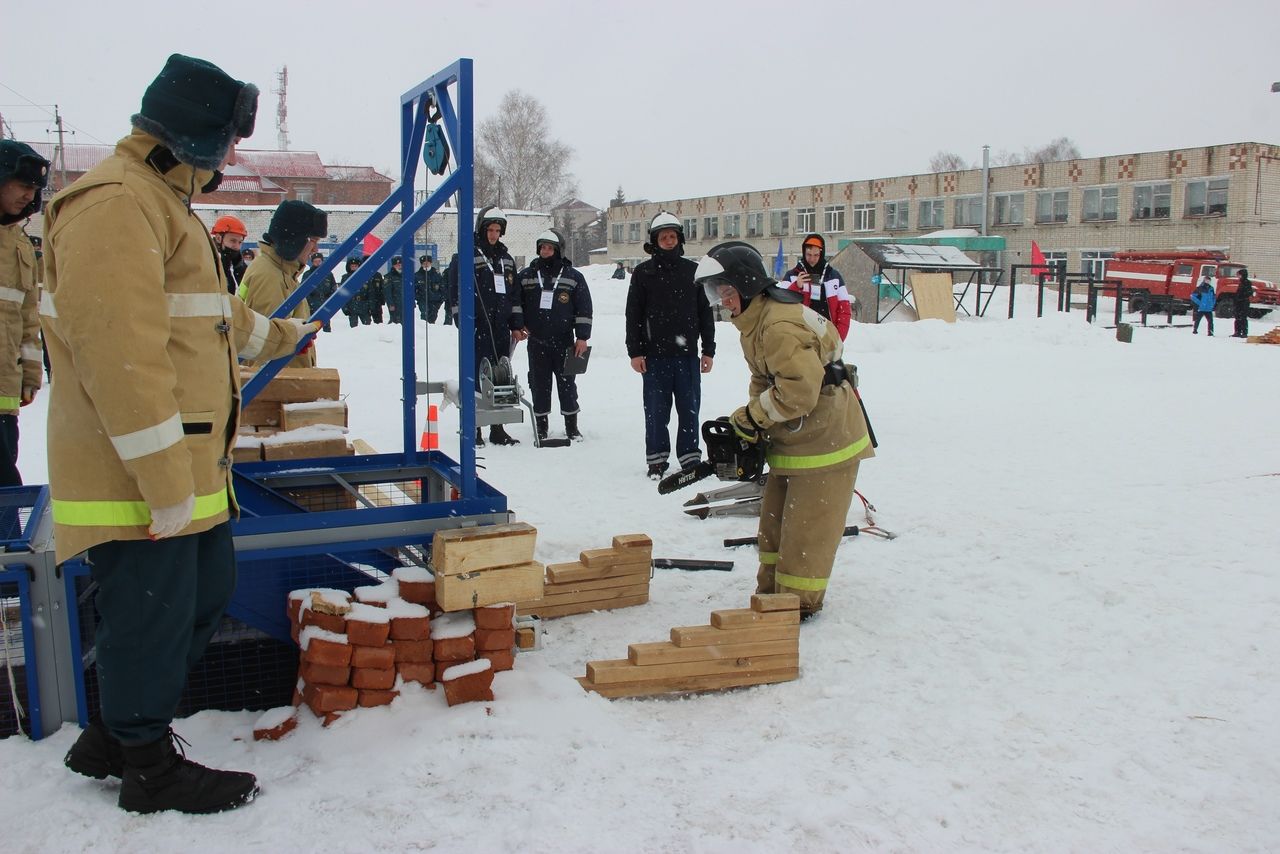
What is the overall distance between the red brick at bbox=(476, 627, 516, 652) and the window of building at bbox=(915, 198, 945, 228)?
48.1 m

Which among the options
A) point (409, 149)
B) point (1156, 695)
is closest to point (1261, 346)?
point (1156, 695)

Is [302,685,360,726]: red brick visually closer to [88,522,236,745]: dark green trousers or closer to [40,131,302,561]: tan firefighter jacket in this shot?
[88,522,236,745]: dark green trousers

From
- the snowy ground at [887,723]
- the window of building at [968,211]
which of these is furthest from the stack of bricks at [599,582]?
the window of building at [968,211]

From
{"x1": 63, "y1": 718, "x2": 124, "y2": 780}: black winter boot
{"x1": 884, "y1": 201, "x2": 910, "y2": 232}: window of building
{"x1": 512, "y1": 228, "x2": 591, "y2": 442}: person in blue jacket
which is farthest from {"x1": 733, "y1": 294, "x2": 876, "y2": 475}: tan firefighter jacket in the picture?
{"x1": 884, "y1": 201, "x2": 910, "y2": 232}: window of building

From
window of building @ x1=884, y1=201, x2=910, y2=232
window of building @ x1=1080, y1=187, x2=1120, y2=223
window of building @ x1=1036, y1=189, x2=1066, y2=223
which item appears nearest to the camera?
window of building @ x1=1080, y1=187, x2=1120, y2=223

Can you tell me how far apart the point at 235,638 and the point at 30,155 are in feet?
7.69

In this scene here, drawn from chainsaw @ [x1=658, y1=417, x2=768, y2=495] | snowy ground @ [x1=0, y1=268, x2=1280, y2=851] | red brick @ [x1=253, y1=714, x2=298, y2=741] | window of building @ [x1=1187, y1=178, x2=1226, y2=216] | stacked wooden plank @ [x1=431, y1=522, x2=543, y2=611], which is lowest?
snowy ground @ [x1=0, y1=268, x2=1280, y2=851]

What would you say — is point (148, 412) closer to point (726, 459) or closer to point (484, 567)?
point (484, 567)

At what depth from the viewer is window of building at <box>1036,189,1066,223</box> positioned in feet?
143

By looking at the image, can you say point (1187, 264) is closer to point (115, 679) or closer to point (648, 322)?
point (648, 322)

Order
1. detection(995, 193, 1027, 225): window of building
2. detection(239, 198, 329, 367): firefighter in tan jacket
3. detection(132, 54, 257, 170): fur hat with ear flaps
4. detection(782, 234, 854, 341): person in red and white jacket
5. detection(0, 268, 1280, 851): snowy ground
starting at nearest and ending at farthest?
1. detection(132, 54, 257, 170): fur hat with ear flaps
2. detection(0, 268, 1280, 851): snowy ground
3. detection(239, 198, 329, 367): firefighter in tan jacket
4. detection(782, 234, 854, 341): person in red and white jacket
5. detection(995, 193, 1027, 225): window of building

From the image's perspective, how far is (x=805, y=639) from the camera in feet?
14.2

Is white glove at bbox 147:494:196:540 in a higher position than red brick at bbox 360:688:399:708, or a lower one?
higher

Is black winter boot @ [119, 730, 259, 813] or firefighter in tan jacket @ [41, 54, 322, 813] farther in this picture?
black winter boot @ [119, 730, 259, 813]
